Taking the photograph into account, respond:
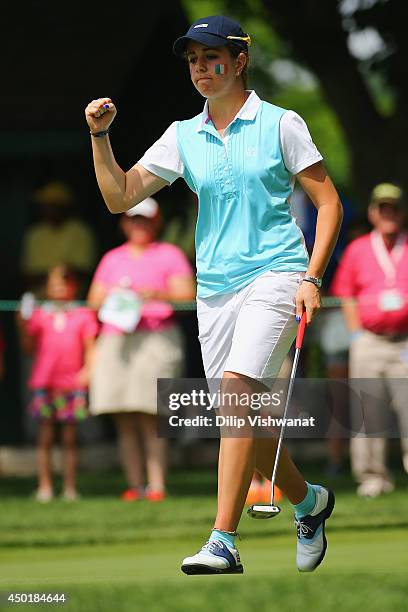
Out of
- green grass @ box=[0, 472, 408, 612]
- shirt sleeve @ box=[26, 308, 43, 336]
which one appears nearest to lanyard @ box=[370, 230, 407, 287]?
green grass @ box=[0, 472, 408, 612]

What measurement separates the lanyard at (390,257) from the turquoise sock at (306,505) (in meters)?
5.30

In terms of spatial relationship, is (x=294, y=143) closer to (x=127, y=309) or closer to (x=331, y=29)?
(x=127, y=309)

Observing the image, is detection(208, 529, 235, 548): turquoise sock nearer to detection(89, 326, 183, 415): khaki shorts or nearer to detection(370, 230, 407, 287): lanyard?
detection(370, 230, 407, 287): lanyard

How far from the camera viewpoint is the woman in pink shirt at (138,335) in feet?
37.5

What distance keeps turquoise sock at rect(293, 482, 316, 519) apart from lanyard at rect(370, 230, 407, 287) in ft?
17.4

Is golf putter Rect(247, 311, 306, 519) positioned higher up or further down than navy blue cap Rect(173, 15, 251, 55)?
further down

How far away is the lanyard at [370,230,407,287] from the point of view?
1144 centimetres

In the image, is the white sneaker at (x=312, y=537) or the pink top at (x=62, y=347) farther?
the pink top at (x=62, y=347)

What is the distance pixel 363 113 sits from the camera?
17.9m

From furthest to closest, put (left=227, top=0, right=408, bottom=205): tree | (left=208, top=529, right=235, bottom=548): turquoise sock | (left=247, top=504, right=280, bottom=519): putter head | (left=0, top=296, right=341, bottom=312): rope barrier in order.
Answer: (left=227, top=0, right=408, bottom=205): tree → (left=0, top=296, right=341, bottom=312): rope barrier → (left=208, top=529, right=235, bottom=548): turquoise sock → (left=247, top=504, right=280, bottom=519): putter head

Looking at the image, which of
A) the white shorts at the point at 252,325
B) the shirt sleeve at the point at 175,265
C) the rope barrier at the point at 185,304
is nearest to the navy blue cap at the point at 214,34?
the white shorts at the point at 252,325

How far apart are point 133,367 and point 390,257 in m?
2.11

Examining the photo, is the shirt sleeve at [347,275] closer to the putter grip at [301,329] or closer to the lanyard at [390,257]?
the lanyard at [390,257]

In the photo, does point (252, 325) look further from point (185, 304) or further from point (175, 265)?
point (175, 265)
